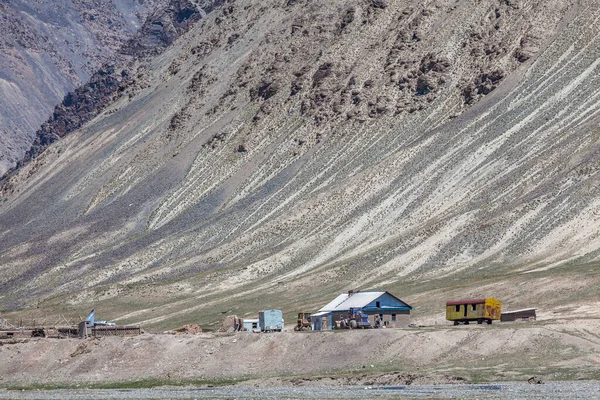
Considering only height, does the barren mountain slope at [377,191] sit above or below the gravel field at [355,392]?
above

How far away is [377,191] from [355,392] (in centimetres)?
9712

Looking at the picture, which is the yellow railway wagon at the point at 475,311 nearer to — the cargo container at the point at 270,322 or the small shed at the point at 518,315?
the small shed at the point at 518,315

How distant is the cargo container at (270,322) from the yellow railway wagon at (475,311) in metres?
13.4

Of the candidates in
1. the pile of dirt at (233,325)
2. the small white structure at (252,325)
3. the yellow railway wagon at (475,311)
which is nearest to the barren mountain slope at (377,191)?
the yellow railway wagon at (475,311)

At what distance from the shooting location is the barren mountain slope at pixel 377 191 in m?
121

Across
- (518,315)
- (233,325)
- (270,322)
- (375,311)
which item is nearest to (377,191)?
(233,325)

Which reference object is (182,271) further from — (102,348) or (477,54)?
(102,348)

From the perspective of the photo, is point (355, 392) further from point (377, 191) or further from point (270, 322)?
point (377, 191)

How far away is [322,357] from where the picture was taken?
66938 mm

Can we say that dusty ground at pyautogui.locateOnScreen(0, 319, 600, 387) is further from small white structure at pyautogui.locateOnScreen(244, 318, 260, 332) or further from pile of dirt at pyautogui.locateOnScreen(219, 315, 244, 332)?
small white structure at pyautogui.locateOnScreen(244, 318, 260, 332)

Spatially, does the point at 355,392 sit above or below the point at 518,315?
below

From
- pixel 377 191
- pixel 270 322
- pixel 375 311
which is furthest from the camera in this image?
pixel 377 191

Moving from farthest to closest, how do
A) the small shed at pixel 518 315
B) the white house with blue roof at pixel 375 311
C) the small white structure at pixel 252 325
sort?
the small white structure at pixel 252 325
the white house with blue roof at pixel 375 311
the small shed at pixel 518 315

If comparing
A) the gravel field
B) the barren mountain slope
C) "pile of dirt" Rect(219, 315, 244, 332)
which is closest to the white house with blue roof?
"pile of dirt" Rect(219, 315, 244, 332)
